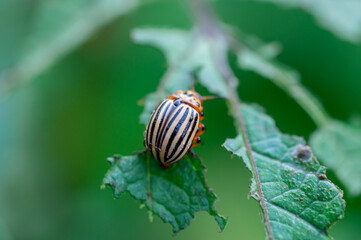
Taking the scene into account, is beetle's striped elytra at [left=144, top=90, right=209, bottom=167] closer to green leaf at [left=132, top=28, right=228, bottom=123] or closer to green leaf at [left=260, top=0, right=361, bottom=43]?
green leaf at [left=132, top=28, right=228, bottom=123]

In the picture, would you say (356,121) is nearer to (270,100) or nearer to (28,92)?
(270,100)

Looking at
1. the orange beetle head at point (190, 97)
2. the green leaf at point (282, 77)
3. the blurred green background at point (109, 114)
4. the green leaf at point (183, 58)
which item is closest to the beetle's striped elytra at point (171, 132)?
the orange beetle head at point (190, 97)

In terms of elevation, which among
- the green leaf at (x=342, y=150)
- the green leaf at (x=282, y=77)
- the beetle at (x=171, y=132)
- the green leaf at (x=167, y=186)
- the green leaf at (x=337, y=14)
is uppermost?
the green leaf at (x=337, y=14)

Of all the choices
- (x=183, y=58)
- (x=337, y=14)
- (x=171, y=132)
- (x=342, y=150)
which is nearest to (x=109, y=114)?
(x=183, y=58)

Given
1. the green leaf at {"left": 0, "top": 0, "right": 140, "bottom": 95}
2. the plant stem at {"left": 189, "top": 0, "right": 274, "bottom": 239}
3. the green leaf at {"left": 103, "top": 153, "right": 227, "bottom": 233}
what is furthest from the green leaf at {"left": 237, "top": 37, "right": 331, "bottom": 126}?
the green leaf at {"left": 0, "top": 0, "right": 140, "bottom": 95}

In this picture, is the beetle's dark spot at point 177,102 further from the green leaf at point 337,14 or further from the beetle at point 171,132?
the green leaf at point 337,14

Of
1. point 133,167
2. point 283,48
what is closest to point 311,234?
point 133,167

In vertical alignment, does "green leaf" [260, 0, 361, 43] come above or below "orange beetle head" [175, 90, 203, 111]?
above
